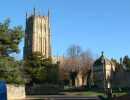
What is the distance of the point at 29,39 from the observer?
604 feet

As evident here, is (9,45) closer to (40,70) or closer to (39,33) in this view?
(40,70)

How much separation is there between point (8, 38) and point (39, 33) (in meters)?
149

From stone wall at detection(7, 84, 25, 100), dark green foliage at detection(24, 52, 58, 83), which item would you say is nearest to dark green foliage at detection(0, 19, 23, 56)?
stone wall at detection(7, 84, 25, 100)

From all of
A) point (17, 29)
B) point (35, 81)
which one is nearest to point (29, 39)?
point (35, 81)

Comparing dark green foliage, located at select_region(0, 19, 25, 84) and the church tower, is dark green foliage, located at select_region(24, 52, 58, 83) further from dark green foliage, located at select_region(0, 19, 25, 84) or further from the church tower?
the church tower

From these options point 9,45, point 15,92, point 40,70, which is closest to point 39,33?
point 40,70

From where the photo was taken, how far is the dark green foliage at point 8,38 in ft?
129

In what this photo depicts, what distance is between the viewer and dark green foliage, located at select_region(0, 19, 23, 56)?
129ft

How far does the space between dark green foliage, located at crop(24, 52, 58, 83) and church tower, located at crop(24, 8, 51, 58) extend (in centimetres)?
6127

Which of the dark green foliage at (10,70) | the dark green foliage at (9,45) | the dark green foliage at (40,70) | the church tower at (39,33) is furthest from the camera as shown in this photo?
the church tower at (39,33)

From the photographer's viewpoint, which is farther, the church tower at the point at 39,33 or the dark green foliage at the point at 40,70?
the church tower at the point at 39,33

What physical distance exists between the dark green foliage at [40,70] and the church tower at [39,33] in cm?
6127

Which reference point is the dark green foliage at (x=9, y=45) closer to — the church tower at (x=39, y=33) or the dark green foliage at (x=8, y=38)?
the dark green foliage at (x=8, y=38)

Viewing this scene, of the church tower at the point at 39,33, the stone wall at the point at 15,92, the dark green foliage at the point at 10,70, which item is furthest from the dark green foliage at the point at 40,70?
the church tower at the point at 39,33
